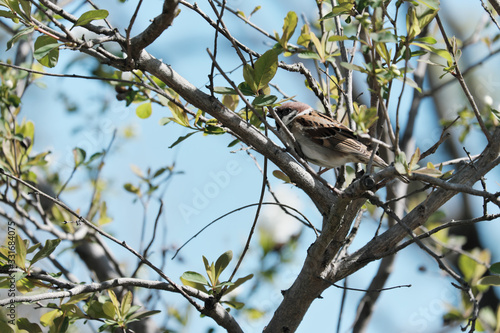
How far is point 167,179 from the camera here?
3686 mm

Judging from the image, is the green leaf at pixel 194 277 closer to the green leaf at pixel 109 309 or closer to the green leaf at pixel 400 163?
the green leaf at pixel 109 309

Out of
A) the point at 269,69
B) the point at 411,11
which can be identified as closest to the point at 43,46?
the point at 269,69

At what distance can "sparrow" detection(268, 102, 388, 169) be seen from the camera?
3262 millimetres

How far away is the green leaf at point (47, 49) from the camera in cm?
191

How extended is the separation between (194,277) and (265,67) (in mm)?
1020

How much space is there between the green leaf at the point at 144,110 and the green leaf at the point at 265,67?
1.15 m

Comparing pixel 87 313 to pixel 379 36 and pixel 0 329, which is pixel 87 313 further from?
pixel 379 36

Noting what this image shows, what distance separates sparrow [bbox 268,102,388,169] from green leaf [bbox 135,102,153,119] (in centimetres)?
74

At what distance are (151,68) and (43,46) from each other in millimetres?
423

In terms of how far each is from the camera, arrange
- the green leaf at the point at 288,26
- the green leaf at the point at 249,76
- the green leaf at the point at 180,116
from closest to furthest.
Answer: the green leaf at the point at 249,76 → the green leaf at the point at 288,26 → the green leaf at the point at 180,116

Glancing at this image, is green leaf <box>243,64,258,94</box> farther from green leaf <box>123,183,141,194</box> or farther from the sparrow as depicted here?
green leaf <box>123,183,141,194</box>

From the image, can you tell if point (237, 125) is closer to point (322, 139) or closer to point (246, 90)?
A: point (246, 90)

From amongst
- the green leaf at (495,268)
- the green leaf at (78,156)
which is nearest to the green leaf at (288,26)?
the green leaf at (495,268)

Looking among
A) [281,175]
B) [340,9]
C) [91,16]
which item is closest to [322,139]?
[281,175]
